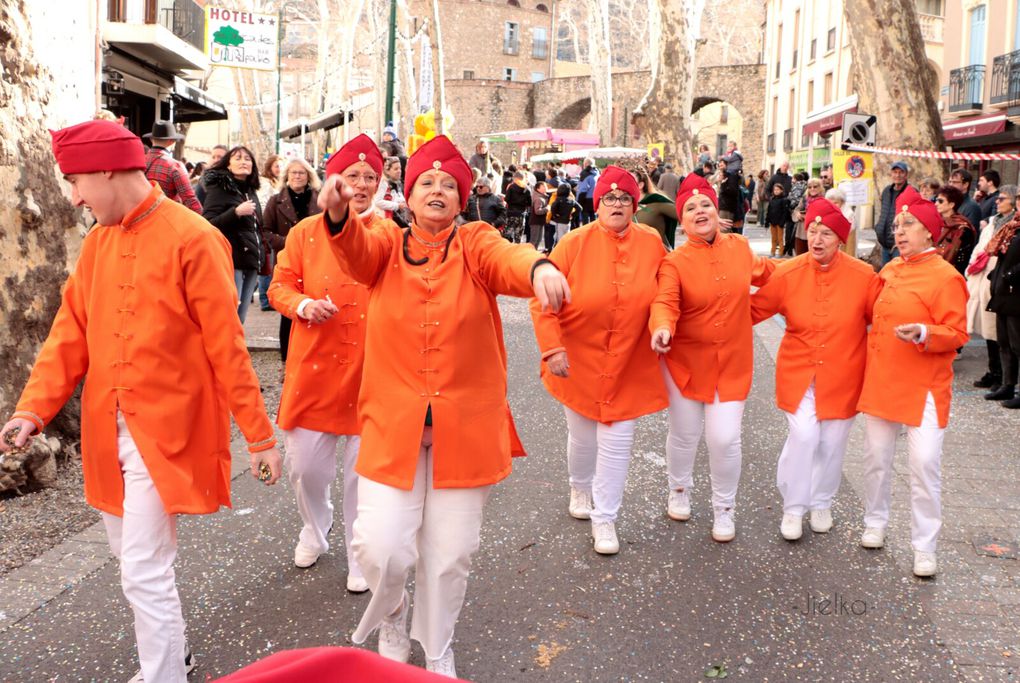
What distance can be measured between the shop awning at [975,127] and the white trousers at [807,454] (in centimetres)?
2538

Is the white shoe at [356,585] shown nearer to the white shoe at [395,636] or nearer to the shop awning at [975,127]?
the white shoe at [395,636]

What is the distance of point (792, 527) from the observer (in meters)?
5.24

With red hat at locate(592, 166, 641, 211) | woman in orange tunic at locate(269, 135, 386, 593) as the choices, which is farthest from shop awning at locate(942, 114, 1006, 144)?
woman in orange tunic at locate(269, 135, 386, 593)

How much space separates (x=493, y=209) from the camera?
15.8 metres

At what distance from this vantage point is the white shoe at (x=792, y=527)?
5230 mm

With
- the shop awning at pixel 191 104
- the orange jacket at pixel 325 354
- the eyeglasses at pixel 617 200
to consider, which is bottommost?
the orange jacket at pixel 325 354

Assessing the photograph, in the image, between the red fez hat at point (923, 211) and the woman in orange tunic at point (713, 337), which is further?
the woman in orange tunic at point (713, 337)

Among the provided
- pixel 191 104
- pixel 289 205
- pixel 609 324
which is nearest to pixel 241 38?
pixel 191 104

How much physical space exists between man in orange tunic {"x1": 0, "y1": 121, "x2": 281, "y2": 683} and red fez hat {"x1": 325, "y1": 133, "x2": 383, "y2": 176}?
47.2 inches

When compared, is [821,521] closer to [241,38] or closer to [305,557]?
[305,557]

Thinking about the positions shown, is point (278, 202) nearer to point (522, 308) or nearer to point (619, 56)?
point (522, 308)

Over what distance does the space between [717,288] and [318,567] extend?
2.41m

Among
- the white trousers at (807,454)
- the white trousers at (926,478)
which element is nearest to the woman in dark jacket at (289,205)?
the white trousers at (807,454)

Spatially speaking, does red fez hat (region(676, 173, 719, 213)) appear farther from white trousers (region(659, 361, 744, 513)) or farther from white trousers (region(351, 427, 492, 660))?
white trousers (region(351, 427, 492, 660))
